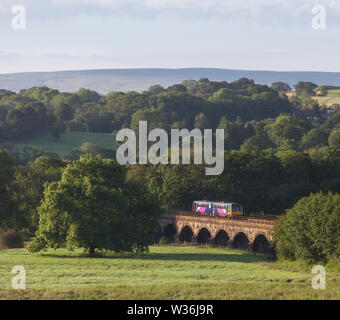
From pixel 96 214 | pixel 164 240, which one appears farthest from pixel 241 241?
pixel 96 214

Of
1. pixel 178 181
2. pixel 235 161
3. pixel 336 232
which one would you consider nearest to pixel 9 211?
pixel 178 181

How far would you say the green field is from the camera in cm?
6338

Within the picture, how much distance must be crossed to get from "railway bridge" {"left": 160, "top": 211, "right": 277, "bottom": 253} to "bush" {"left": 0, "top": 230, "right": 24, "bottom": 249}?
22374 mm

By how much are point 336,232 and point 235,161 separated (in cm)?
5464

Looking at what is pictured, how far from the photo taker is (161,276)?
2972 inches

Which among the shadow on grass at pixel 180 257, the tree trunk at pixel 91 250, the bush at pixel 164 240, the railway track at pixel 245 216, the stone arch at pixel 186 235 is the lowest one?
the bush at pixel 164 240

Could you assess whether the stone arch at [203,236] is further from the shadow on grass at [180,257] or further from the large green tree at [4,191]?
the large green tree at [4,191]

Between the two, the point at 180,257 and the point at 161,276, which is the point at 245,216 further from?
the point at 161,276

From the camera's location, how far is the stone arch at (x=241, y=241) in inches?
4336

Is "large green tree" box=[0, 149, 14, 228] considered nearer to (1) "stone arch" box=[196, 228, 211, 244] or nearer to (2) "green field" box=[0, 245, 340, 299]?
(2) "green field" box=[0, 245, 340, 299]

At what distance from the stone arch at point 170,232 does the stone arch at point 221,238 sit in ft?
29.7

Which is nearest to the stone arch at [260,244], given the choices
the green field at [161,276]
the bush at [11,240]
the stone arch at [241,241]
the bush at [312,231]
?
the stone arch at [241,241]

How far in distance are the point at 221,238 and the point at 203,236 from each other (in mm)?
4378
